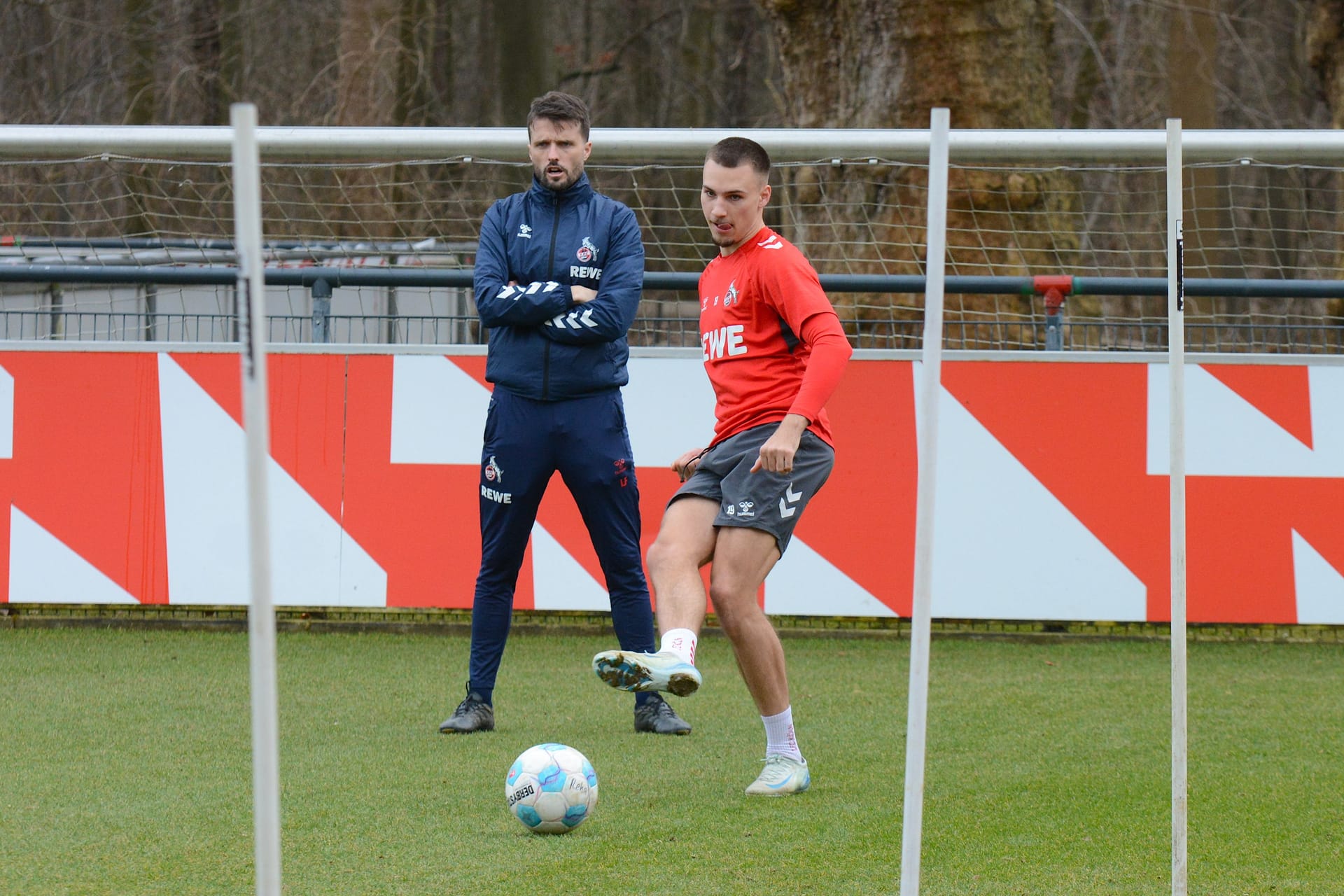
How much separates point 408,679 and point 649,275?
2243 mm

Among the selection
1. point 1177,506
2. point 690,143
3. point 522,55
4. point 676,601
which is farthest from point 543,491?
point 522,55

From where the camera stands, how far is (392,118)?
17.7 m

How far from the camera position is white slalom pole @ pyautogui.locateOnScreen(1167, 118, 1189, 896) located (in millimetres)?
3072

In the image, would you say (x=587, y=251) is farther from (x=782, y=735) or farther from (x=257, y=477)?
(x=257, y=477)

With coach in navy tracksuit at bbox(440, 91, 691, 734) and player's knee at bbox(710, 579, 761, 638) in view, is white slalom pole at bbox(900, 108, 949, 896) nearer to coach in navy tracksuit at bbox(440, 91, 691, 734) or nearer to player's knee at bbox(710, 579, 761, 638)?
player's knee at bbox(710, 579, 761, 638)

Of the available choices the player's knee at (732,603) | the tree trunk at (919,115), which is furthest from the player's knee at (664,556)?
the tree trunk at (919,115)

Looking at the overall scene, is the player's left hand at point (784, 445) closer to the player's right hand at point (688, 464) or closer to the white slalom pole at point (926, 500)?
the player's right hand at point (688, 464)

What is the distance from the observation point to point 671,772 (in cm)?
471

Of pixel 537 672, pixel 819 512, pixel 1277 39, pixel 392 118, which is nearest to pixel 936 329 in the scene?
pixel 537 672

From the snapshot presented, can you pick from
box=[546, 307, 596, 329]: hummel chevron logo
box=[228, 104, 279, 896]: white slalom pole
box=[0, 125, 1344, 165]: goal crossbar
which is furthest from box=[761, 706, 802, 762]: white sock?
box=[0, 125, 1344, 165]: goal crossbar

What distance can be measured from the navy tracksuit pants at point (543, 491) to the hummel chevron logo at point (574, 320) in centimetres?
27

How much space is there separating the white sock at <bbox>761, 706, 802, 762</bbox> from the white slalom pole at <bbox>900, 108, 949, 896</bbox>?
1.68m

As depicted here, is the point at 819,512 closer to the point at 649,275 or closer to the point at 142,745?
the point at 649,275

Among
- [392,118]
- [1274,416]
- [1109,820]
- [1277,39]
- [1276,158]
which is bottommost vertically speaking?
[1109,820]
